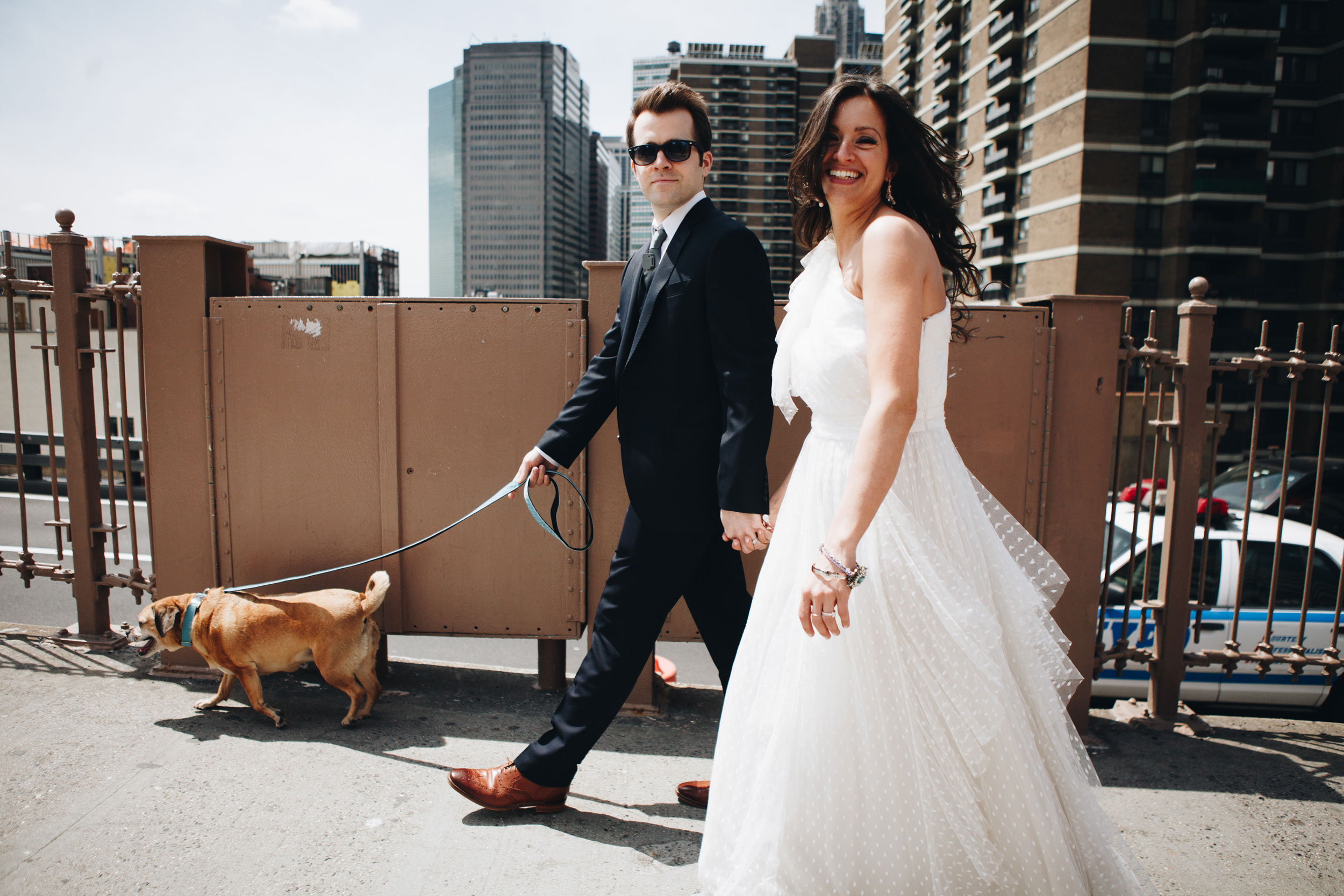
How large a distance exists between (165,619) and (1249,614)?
6129 millimetres

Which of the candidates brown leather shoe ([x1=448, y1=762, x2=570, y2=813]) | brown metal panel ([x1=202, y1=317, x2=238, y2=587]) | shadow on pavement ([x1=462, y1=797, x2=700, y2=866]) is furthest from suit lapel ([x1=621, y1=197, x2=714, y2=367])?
brown metal panel ([x1=202, y1=317, x2=238, y2=587])

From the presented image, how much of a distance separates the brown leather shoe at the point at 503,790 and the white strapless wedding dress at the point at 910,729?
0.89m

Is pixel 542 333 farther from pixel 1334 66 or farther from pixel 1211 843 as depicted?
pixel 1334 66

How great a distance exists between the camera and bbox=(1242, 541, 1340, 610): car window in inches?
209

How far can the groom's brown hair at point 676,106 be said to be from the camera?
2.49 metres

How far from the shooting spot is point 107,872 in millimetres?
2332

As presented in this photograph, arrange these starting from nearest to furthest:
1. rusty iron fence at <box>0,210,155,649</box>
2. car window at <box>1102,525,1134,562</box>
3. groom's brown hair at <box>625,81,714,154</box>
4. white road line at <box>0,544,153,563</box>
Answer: groom's brown hair at <box>625,81,714,154</box>, rusty iron fence at <box>0,210,155,649</box>, car window at <box>1102,525,1134,562</box>, white road line at <box>0,544,153,563</box>

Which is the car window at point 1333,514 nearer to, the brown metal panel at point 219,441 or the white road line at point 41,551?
the brown metal panel at point 219,441

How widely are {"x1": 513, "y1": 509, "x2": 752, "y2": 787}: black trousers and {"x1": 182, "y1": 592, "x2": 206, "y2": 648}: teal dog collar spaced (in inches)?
65.9

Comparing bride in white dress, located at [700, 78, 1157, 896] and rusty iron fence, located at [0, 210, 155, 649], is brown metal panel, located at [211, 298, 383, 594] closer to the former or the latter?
rusty iron fence, located at [0, 210, 155, 649]

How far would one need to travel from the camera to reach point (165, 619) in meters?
3.31

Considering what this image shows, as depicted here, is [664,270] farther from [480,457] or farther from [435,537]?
[435,537]

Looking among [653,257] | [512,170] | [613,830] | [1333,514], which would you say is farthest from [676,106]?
[512,170]

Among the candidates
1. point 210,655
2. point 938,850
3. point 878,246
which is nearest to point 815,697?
point 938,850
